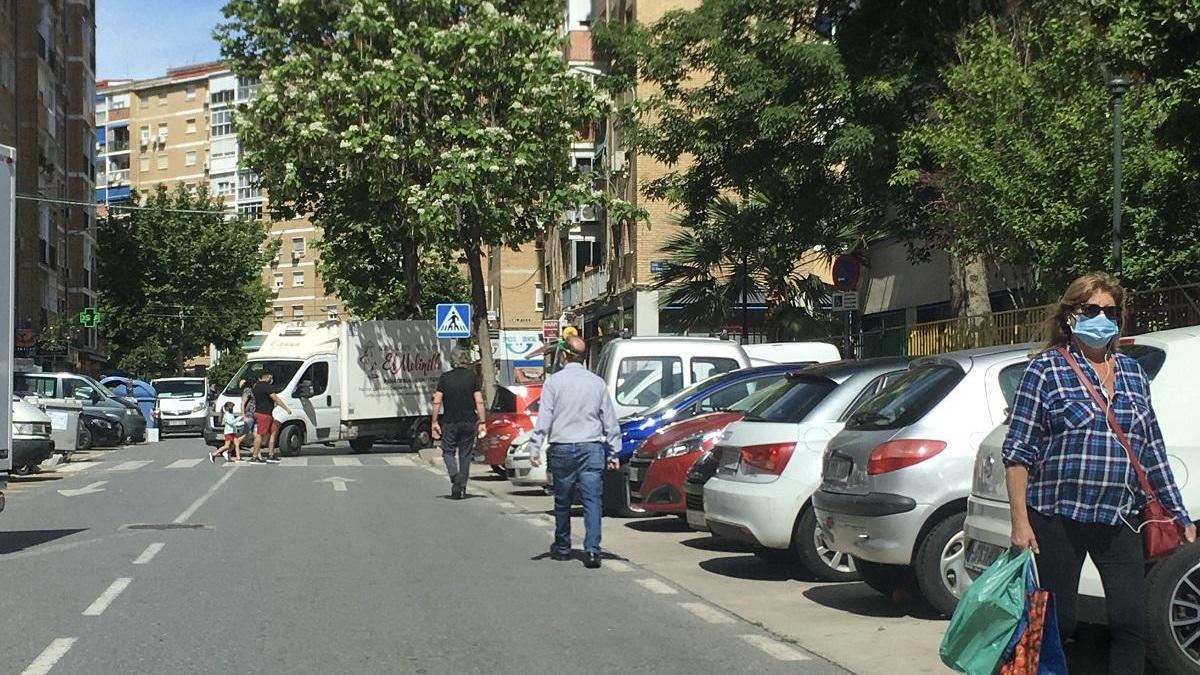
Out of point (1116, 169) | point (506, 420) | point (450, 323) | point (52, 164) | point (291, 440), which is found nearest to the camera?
point (1116, 169)

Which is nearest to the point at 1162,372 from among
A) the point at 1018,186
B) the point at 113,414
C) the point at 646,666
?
the point at 646,666

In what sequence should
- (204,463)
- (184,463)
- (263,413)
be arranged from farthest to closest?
(263,413) < (184,463) < (204,463)

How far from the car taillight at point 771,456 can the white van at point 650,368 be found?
7938 millimetres

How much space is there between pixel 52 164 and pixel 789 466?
6558cm

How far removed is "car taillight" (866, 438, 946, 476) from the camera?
924cm

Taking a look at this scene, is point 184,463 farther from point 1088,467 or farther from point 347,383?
point 1088,467

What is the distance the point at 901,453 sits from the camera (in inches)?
366

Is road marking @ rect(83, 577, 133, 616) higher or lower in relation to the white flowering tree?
lower

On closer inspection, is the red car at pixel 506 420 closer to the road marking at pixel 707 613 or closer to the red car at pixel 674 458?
the red car at pixel 674 458

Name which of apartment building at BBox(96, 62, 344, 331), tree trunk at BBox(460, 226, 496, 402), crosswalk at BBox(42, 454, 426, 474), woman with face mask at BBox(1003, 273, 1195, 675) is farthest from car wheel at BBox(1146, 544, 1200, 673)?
apartment building at BBox(96, 62, 344, 331)

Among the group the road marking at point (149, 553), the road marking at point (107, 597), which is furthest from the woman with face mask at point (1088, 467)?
the road marking at point (149, 553)

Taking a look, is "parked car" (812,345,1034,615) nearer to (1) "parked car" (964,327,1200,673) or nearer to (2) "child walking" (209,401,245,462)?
(1) "parked car" (964,327,1200,673)

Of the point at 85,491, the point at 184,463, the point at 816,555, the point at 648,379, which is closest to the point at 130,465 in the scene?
the point at 184,463

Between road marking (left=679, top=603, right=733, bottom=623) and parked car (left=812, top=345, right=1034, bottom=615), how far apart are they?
0.90 meters
